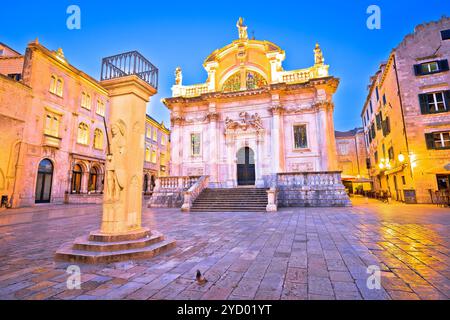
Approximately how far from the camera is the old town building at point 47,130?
1711 cm

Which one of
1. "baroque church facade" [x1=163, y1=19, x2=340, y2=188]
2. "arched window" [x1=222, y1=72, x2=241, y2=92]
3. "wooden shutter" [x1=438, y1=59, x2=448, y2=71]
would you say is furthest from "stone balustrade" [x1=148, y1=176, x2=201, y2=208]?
"wooden shutter" [x1=438, y1=59, x2=448, y2=71]

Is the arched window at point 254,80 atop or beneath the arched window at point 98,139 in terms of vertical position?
atop

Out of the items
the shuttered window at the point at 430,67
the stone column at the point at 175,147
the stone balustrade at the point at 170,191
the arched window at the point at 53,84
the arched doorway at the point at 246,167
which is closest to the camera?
the stone balustrade at the point at 170,191

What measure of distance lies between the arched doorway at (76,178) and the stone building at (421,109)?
1166 inches

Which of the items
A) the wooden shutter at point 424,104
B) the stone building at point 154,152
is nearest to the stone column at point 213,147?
the stone building at point 154,152

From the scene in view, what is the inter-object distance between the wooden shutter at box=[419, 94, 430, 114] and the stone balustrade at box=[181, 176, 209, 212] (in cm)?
1771

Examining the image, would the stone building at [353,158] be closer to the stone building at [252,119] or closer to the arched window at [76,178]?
the stone building at [252,119]

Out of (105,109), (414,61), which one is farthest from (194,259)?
(105,109)

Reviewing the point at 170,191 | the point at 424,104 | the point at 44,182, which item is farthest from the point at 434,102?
the point at 44,182

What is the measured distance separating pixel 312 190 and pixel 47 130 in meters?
23.1

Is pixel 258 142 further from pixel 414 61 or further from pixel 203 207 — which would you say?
pixel 414 61

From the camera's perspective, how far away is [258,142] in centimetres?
2000

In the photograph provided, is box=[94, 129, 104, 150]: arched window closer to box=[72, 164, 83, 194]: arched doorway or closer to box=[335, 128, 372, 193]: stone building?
box=[72, 164, 83, 194]: arched doorway

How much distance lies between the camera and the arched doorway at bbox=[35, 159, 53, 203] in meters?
19.2
